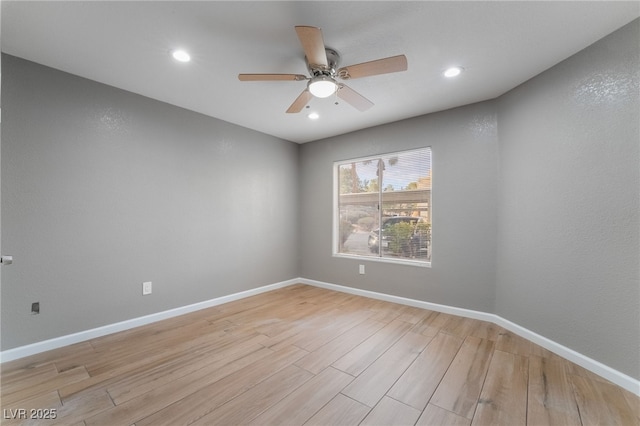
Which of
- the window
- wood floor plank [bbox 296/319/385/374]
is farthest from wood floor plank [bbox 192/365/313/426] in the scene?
the window

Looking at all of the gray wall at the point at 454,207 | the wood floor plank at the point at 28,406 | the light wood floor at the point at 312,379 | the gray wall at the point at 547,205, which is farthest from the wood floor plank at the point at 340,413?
the gray wall at the point at 454,207

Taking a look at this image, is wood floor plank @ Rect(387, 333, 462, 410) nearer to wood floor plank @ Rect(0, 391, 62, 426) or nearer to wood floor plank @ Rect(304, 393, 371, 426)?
wood floor plank @ Rect(304, 393, 371, 426)

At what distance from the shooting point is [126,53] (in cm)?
216

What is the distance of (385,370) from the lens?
6.69 feet

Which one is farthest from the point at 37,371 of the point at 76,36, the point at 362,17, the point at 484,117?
the point at 484,117

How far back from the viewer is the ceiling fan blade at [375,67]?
5.74 ft

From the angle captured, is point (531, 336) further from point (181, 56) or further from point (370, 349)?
point (181, 56)

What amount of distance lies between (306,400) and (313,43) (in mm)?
2265

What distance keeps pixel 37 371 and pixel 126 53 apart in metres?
2.60

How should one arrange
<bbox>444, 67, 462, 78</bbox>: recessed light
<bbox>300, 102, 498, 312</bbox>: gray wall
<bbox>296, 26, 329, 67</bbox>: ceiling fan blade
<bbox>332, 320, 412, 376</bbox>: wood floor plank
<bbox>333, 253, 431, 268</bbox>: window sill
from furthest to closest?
<bbox>333, 253, 431, 268</bbox>: window sill → <bbox>300, 102, 498, 312</bbox>: gray wall → <bbox>444, 67, 462, 78</bbox>: recessed light → <bbox>332, 320, 412, 376</bbox>: wood floor plank → <bbox>296, 26, 329, 67</bbox>: ceiling fan blade

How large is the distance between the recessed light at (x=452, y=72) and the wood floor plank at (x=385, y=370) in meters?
2.53

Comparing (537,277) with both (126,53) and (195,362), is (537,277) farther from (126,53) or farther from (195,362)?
(126,53)

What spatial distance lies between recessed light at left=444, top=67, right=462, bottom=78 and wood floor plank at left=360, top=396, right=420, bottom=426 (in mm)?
2691

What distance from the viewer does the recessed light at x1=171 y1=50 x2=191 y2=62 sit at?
2141 mm
